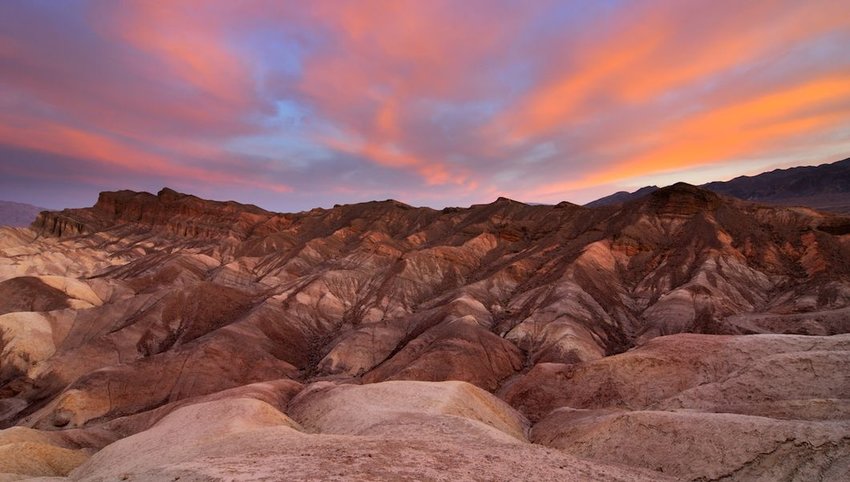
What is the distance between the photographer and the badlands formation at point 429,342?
17.0m

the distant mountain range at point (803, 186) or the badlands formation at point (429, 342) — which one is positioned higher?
the distant mountain range at point (803, 186)

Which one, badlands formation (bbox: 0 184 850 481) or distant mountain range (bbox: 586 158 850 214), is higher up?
distant mountain range (bbox: 586 158 850 214)

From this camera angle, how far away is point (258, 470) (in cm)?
1188

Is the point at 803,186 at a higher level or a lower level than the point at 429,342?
higher

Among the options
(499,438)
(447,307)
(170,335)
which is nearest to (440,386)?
(499,438)

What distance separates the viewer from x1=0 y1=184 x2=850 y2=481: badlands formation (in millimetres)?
16953

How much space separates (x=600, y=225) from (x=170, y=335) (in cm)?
7566

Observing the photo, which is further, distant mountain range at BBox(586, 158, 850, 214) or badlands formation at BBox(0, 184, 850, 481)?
distant mountain range at BBox(586, 158, 850, 214)

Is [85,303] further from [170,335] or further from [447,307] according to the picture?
[447,307]

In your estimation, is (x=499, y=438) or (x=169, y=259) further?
(x=169, y=259)

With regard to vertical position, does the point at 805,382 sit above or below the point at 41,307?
below

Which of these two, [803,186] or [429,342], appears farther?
[803,186]

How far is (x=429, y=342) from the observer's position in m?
55.3

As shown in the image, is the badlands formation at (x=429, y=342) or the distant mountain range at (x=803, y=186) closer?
the badlands formation at (x=429, y=342)
